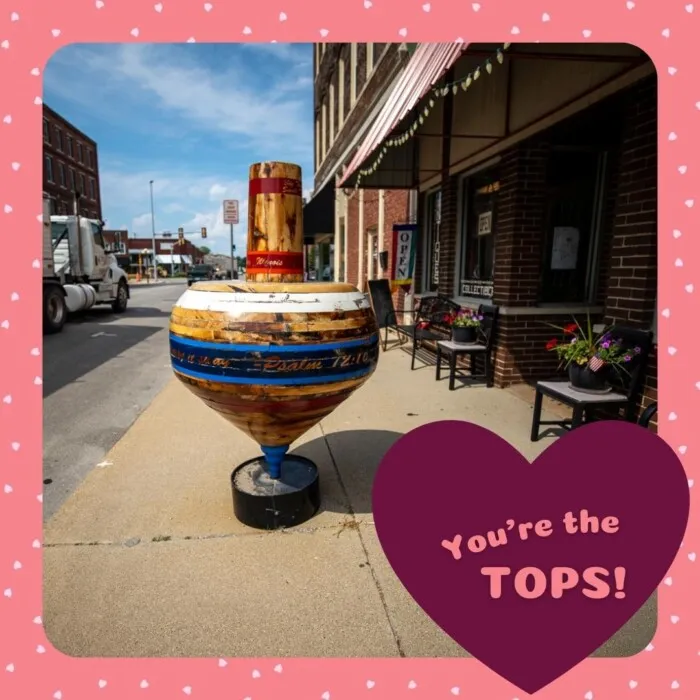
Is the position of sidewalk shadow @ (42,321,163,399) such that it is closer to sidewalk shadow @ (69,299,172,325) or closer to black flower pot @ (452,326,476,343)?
sidewalk shadow @ (69,299,172,325)

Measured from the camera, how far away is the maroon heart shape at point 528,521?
4.50 ft

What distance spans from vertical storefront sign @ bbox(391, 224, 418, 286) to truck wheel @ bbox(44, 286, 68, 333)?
722cm

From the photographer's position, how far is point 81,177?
4134 cm

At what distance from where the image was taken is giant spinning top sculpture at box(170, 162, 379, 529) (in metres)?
1.93

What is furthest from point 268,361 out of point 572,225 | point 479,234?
point 479,234

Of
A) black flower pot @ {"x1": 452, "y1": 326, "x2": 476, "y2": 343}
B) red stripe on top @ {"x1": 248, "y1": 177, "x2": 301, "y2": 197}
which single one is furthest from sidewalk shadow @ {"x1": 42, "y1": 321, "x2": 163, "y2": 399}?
black flower pot @ {"x1": 452, "y1": 326, "x2": 476, "y2": 343}

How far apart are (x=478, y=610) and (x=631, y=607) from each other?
18.3 inches

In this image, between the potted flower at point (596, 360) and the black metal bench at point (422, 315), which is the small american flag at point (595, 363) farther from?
the black metal bench at point (422, 315)

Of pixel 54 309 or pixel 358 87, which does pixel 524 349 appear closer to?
pixel 54 309

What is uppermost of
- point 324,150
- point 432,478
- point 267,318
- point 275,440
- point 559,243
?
point 324,150

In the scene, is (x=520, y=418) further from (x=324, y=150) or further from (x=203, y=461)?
(x=324, y=150)

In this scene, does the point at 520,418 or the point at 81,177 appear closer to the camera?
the point at 520,418

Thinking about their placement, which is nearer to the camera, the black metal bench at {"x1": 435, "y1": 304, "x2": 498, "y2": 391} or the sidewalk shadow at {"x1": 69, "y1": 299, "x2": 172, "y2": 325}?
the black metal bench at {"x1": 435, "y1": 304, "x2": 498, "y2": 391}

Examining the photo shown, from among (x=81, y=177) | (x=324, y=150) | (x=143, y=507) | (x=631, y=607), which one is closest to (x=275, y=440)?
(x=143, y=507)
